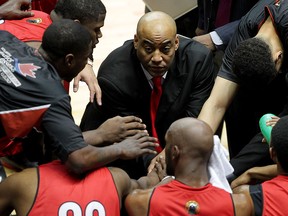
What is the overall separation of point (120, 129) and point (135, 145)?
194 mm

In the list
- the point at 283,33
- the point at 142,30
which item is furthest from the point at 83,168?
the point at 283,33

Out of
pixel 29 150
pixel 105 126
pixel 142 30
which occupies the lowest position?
pixel 29 150

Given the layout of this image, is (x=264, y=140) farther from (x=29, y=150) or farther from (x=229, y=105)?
(x=29, y=150)

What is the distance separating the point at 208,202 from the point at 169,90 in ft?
3.21

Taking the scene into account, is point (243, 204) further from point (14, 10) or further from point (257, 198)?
point (14, 10)

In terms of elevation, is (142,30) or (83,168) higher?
(142,30)

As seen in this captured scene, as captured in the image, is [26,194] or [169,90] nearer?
[26,194]

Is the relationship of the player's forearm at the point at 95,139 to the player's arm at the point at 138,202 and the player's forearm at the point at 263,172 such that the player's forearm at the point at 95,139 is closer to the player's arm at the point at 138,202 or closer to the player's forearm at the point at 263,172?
the player's arm at the point at 138,202

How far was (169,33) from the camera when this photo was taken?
3328 millimetres

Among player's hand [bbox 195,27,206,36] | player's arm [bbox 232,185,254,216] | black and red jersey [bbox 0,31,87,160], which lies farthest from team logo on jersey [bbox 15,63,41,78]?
player's hand [bbox 195,27,206,36]

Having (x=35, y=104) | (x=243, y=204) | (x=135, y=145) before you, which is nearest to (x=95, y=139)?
(x=135, y=145)

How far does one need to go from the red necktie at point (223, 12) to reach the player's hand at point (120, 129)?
1.36 meters

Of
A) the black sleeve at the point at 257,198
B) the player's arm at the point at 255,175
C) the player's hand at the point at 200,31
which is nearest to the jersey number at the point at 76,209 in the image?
the black sleeve at the point at 257,198

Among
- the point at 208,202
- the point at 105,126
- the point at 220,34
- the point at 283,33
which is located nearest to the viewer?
the point at 208,202
